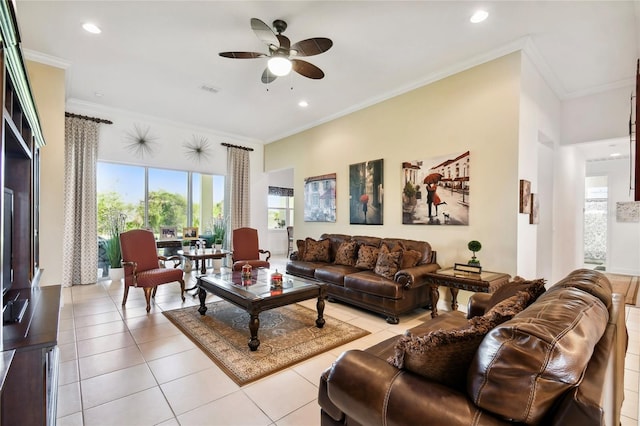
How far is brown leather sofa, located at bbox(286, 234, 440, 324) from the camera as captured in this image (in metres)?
3.56

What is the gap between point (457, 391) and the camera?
3.77ft

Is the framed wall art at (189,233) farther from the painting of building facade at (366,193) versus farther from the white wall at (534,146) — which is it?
the white wall at (534,146)

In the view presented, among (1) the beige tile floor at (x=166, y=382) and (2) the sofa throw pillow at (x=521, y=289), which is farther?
(1) the beige tile floor at (x=166, y=382)

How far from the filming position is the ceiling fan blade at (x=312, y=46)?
2828 mm

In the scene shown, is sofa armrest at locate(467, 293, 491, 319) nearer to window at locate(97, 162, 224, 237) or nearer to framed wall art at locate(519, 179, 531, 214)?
framed wall art at locate(519, 179, 531, 214)

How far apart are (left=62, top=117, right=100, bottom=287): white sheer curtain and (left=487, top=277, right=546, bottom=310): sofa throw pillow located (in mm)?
6301

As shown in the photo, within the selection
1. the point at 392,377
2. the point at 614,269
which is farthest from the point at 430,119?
the point at 614,269

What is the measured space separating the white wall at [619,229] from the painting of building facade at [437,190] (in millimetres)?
5959

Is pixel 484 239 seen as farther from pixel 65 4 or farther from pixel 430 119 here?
pixel 65 4

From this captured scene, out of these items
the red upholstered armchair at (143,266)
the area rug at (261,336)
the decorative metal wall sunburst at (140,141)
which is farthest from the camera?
the decorative metal wall sunburst at (140,141)

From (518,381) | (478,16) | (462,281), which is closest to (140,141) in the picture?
(478,16)

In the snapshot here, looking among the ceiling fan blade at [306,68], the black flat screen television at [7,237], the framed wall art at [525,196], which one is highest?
the ceiling fan blade at [306,68]

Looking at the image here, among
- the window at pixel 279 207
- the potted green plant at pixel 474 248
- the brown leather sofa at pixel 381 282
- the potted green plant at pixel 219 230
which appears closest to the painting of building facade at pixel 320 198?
the brown leather sofa at pixel 381 282

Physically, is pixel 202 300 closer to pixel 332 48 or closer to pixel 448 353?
pixel 448 353
